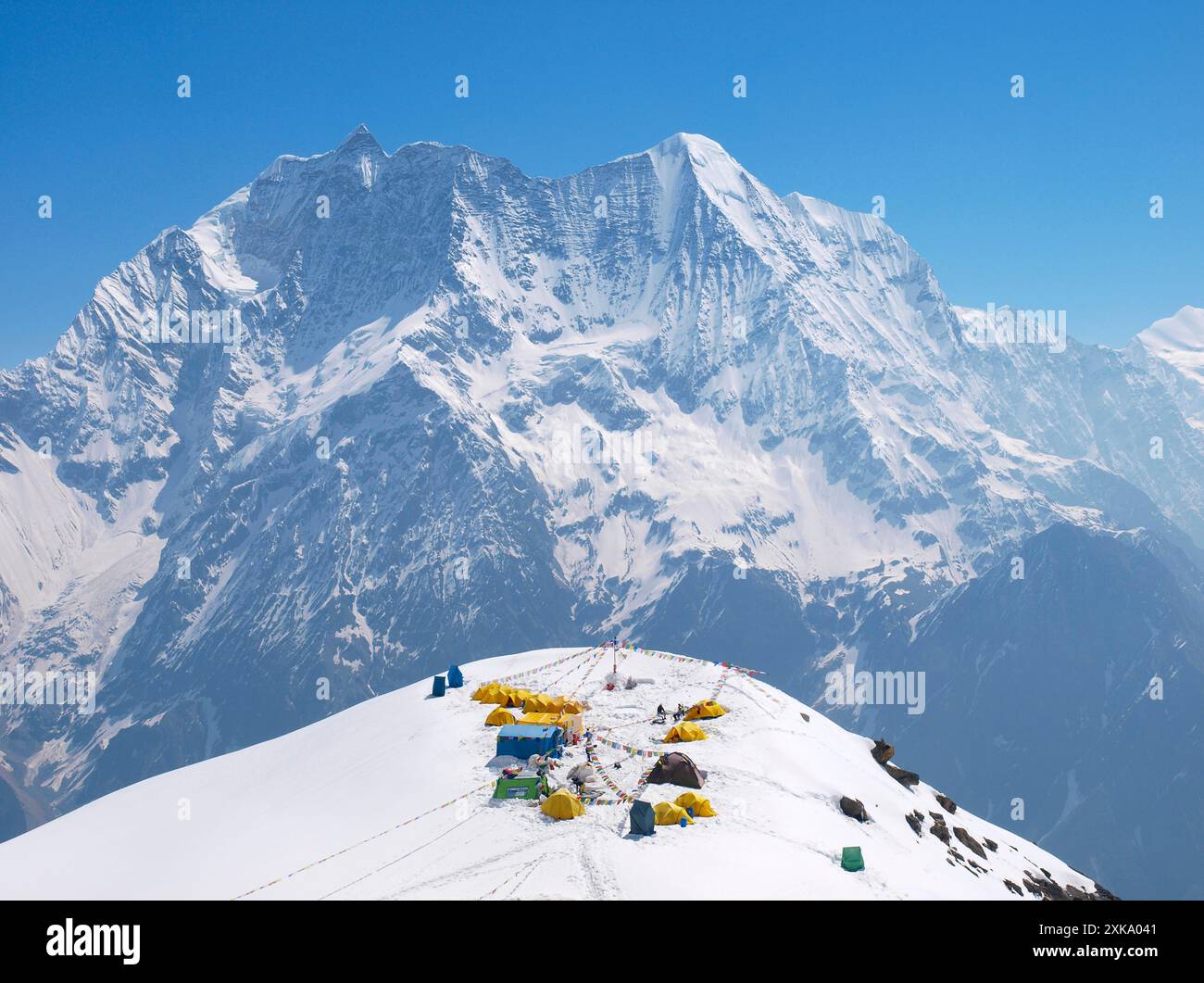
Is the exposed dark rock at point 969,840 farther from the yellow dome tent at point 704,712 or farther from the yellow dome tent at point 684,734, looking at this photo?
the yellow dome tent at point 684,734

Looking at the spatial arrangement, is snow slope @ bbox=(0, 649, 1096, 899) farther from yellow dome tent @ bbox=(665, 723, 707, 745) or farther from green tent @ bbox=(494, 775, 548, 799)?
green tent @ bbox=(494, 775, 548, 799)

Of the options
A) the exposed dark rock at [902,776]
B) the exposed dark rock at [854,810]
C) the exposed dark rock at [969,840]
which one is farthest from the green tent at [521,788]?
the exposed dark rock at [969,840]

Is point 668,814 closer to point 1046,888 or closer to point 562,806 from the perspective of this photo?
point 562,806

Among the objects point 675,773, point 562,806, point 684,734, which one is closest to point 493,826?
point 562,806

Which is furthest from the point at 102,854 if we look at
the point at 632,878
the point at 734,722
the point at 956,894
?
the point at 956,894

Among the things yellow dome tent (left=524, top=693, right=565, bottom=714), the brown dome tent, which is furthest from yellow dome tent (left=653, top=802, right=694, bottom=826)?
yellow dome tent (left=524, top=693, right=565, bottom=714)
